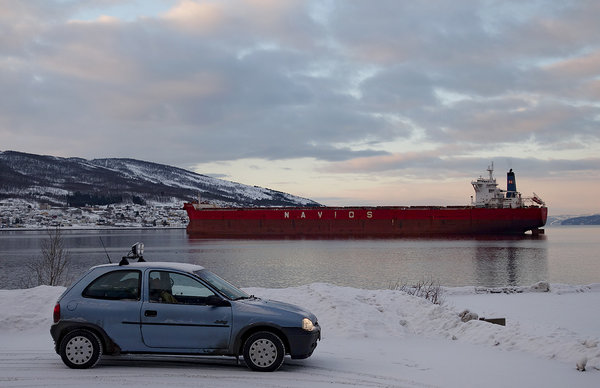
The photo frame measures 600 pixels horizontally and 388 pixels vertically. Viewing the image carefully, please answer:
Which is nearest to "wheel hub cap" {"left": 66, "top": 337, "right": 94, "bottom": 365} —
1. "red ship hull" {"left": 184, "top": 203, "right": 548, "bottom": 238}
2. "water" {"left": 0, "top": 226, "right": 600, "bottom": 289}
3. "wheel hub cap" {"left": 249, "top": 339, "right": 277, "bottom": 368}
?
"wheel hub cap" {"left": 249, "top": 339, "right": 277, "bottom": 368}

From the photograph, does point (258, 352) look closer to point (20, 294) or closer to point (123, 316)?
point (123, 316)

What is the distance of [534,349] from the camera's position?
911 centimetres

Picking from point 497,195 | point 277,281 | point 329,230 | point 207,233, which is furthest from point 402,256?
point 207,233

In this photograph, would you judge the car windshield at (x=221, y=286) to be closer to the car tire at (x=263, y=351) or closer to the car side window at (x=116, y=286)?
the car tire at (x=263, y=351)

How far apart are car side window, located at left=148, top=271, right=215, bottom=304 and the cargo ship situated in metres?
69.0

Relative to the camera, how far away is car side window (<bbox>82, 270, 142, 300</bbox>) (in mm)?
7852

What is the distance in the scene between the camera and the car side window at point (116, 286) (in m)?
7.85

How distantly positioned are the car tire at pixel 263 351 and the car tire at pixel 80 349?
207 cm

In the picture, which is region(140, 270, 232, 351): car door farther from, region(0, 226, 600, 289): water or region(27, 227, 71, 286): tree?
region(0, 226, 600, 289): water

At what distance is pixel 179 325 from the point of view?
758 cm

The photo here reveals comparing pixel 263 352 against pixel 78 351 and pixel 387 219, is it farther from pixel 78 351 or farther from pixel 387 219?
pixel 387 219

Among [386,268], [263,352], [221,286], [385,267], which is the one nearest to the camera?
[263,352]

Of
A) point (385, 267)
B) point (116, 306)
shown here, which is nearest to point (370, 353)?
point (116, 306)

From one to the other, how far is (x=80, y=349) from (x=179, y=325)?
4.65ft
